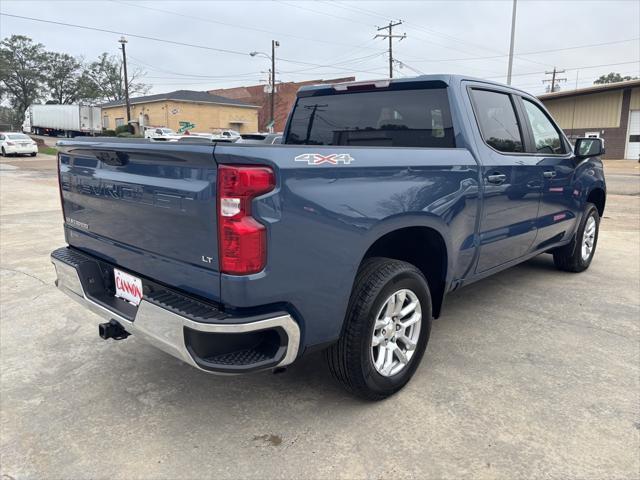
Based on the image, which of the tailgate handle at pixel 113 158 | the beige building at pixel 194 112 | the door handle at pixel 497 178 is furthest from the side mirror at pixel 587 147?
the beige building at pixel 194 112

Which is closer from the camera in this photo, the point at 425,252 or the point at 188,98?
the point at 425,252

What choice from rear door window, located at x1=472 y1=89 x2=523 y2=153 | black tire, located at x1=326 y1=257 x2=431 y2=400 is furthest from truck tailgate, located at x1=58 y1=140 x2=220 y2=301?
rear door window, located at x1=472 y1=89 x2=523 y2=153

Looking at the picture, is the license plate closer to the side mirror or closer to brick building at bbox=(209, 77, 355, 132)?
the side mirror

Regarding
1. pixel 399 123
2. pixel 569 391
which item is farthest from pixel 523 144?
pixel 569 391

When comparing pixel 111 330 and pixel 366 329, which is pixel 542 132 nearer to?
pixel 366 329

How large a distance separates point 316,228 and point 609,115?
44.4 metres

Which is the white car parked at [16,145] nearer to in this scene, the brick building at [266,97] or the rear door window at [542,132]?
the brick building at [266,97]

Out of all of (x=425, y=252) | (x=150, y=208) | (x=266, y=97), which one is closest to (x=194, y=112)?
(x=266, y=97)

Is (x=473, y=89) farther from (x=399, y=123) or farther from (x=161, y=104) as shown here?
(x=161, y=104)

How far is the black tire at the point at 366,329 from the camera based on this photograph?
2625 millimetres

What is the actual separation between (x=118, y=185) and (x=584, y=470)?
8.79 feet

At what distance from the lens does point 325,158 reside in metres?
2.34

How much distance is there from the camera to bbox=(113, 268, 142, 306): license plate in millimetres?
2652

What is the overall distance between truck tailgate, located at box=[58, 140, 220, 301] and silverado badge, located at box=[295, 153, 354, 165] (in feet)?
1.35
